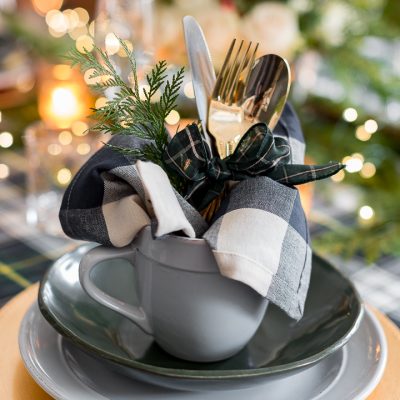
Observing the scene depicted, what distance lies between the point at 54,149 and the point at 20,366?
41 centimetres

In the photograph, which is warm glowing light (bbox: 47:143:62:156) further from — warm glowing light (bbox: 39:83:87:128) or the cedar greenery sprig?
the cedar greenery sprig

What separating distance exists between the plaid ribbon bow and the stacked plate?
10 centimetres

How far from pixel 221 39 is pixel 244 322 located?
0.57 metres

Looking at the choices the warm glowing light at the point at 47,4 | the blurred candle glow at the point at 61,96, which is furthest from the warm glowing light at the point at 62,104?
the warm glowing light at the point at 47,4

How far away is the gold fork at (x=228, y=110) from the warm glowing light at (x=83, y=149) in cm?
38

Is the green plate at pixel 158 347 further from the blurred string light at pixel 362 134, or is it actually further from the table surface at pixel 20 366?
the blurred string light at pixel 362 134

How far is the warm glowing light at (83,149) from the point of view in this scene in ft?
2.62

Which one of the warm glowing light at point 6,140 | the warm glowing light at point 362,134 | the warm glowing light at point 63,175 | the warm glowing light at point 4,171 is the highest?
the warm glowing light at point 362,134

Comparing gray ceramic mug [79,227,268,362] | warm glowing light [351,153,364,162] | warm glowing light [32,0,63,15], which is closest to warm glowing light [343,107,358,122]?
warm glowing light [351,153,364,162]

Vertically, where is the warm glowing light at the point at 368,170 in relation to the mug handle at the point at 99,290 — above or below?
below

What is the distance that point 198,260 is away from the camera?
0.38 meters

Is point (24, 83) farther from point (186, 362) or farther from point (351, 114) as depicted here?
point (186, 362)

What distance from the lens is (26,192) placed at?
859mm

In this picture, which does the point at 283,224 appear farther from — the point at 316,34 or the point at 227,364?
the point at 316,34
